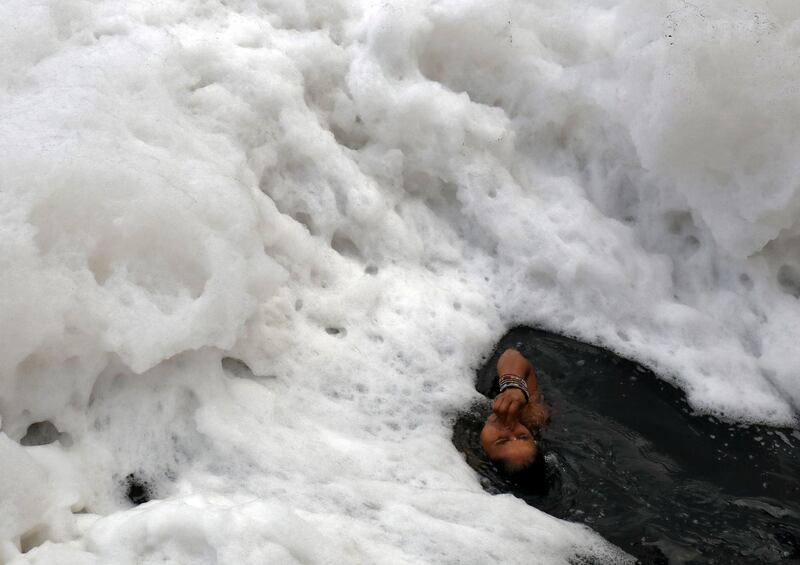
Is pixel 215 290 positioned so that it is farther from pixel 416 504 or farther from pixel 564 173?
pixel 564 173

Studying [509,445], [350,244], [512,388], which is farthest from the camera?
[350,244]

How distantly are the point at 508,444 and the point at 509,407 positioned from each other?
0.12 meters

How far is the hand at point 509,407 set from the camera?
8.97 ft

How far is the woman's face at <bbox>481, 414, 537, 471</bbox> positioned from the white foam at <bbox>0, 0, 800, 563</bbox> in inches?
4.8

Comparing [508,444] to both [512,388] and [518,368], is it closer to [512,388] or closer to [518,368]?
[512,388]

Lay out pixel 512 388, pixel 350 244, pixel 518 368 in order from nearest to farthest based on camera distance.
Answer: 1. pixel 512 388
2. pixel 518 368
3. pixel 350 244

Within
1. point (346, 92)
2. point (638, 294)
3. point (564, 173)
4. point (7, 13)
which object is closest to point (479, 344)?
point (638, 294)

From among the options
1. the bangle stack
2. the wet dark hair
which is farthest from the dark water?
the bangle stack

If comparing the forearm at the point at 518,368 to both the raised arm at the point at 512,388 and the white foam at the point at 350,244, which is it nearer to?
the raised arm at the point at 512,388

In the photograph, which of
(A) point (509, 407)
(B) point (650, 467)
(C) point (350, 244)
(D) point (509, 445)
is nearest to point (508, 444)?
(D) point (509, 445)

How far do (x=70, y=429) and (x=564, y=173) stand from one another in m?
2.31

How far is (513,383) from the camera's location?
2859 mm

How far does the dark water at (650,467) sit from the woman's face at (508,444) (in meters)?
0.05

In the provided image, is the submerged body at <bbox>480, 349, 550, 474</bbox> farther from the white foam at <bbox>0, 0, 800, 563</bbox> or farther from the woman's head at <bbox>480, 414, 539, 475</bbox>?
the white foam at <bbox>0, 0, 800, 563</bbox>
